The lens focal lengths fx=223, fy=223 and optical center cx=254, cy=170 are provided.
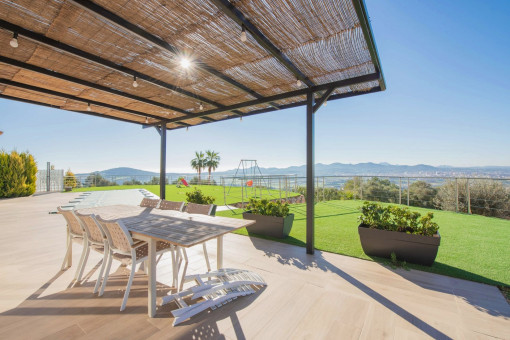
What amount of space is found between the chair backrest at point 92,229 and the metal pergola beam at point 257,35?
2.26 meters

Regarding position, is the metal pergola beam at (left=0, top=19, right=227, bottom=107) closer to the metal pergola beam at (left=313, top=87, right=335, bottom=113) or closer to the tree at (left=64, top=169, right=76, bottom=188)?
the metal pergola beam at (left=313, top=87, right=335, bottom=113)

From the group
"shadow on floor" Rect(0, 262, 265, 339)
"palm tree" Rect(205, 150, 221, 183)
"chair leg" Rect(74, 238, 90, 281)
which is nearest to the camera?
"shadow on floor" Rect(0, 262, 265, 339)

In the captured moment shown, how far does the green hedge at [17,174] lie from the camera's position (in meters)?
9.51

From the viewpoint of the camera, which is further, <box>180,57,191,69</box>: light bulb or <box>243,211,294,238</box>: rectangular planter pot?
<box>243,211,294,238</box>: rectangular planter pot

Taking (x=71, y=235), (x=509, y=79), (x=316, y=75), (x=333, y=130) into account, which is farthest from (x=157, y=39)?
(x=333, y=130)

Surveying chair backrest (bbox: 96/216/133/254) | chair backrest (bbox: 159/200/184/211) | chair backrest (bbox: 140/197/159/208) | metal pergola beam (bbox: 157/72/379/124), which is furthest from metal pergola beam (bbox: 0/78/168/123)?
chair backrest (bbox: 96/216/133/254)

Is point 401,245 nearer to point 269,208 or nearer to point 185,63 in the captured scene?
point 269,208

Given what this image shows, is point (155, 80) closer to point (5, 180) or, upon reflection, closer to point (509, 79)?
point (5, 180)

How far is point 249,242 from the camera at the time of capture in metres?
3.90

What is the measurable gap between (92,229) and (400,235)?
3.60 metres

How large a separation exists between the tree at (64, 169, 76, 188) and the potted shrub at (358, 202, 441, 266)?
16413mm

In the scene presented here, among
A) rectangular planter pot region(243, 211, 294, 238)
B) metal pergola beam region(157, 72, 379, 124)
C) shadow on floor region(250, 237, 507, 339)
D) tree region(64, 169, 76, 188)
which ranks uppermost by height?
metal pergola beam region(157, 72, 379, 124)

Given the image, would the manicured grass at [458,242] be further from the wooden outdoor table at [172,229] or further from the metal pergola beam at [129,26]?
the metal pergola beam at [129,26]

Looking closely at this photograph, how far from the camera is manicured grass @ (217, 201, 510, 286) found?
105 inches
